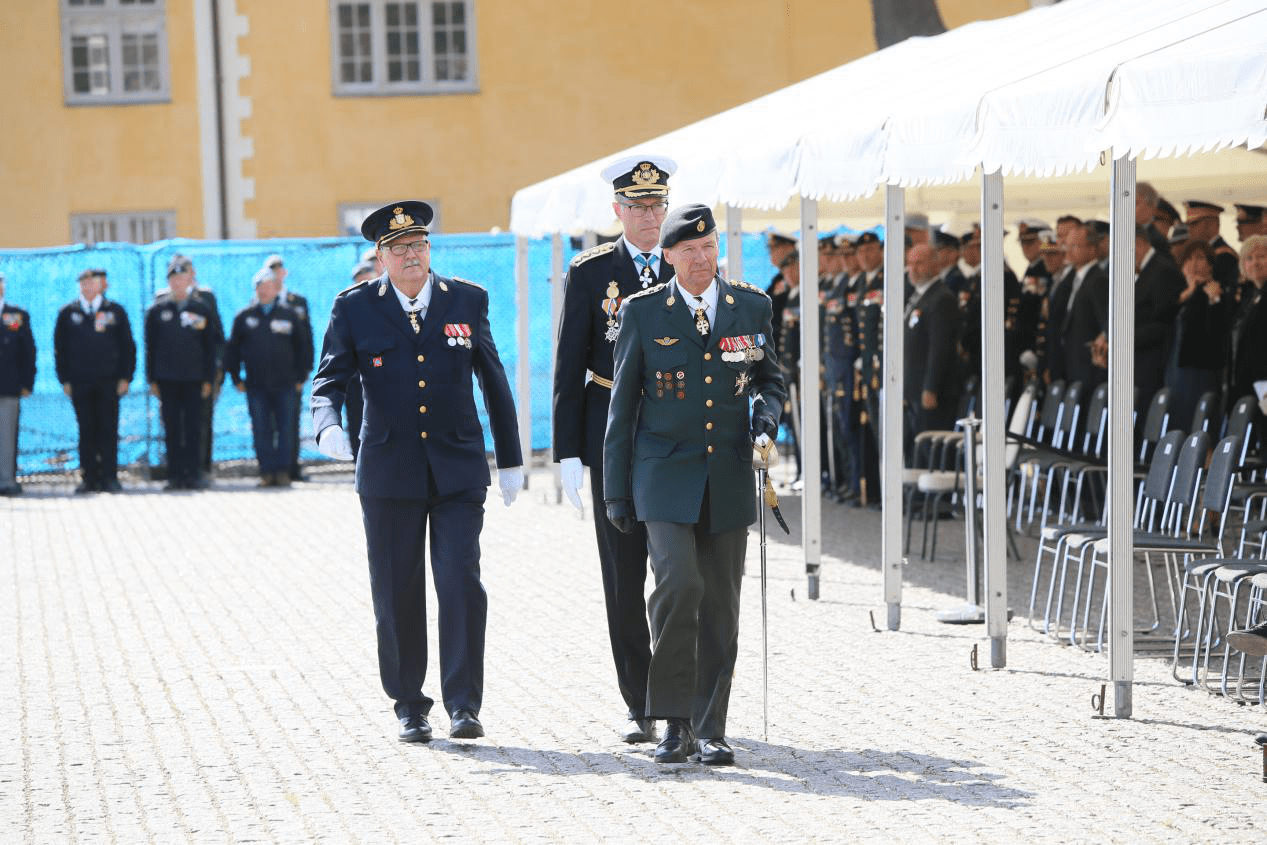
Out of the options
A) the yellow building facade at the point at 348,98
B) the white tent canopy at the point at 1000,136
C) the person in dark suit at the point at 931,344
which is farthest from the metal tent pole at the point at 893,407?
the yellow building facade at the point at 348,98

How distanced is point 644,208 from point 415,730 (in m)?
2.10

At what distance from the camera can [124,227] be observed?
96.2 ft

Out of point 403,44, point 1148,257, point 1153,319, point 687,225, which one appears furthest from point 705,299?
point 403,44

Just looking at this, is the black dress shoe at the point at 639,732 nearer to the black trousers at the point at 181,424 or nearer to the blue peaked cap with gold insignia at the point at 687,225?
the blue peaked cap with gold insignia at the point at 687,225

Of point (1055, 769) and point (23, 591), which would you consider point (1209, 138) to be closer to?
point (1055, 769)

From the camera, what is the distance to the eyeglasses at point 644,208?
286 inches

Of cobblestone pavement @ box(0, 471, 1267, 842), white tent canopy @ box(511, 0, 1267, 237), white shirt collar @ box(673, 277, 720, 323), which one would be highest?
white tent canopy @ box(511, 0, 1267, 237)

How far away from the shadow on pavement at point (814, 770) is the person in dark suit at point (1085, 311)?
7252mm

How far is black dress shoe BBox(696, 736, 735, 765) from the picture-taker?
22.5 ft

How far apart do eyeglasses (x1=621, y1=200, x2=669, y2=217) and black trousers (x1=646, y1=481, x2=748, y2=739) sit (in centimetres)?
112

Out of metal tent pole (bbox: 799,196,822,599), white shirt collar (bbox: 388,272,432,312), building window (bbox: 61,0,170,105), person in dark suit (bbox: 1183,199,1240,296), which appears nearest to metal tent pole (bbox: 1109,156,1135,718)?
white shirt collar (bbox: 388,272,432,312)

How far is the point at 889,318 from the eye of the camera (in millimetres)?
9734

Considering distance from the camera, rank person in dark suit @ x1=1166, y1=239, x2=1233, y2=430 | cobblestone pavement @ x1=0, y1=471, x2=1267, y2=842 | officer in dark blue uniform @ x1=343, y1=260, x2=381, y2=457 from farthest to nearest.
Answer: person in dark suit @ x1=1166, y1=239, x2=1233, y2=430, officer in dark blue uniform @ x1=343, y1=260, x2=381, y2=457, cobblestone pavement @ x1=0, y1=471, x2=1267, y2=842

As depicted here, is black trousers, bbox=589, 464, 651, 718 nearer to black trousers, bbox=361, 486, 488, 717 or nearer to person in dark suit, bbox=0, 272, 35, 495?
black trousers, bbox=361, 486, 488, 717
